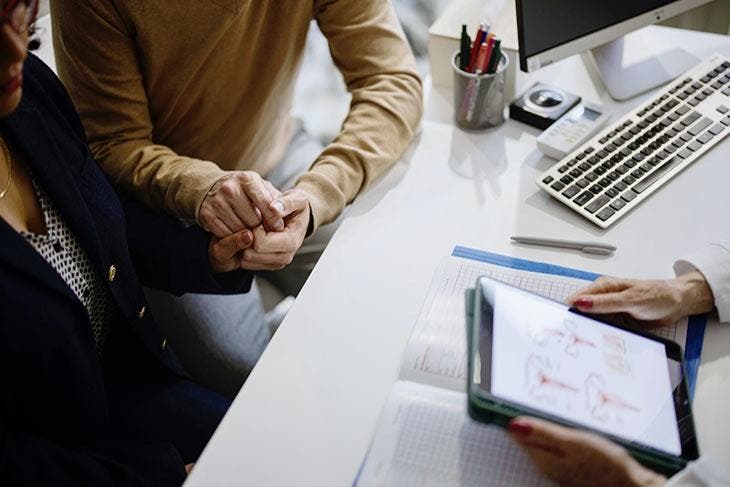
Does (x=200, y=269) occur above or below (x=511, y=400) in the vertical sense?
below

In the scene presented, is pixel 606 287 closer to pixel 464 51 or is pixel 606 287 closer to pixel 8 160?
pixel 464 51

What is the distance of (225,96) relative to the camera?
1.29 m

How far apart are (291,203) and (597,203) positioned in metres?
0.46

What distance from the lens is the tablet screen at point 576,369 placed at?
2.44ft

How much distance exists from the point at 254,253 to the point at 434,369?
0.37m

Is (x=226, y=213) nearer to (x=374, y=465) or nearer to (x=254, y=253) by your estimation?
(x=254, y=253)

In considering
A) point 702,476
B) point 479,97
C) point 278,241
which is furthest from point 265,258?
point 702,476

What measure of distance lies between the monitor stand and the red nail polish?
737mm

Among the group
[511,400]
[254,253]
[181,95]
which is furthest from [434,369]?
[181,95]

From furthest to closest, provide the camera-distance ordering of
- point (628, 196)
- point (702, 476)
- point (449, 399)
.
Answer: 1. point (628, 196)
2. point (449, 399)
3. point (702, 476)

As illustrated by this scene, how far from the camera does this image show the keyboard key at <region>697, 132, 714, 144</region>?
Result: 1089 millimetres

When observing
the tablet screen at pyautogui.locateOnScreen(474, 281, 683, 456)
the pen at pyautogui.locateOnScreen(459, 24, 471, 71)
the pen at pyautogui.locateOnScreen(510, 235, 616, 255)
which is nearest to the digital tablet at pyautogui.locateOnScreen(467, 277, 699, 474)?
the tablet screen at pyautogui.locateOnScreen(474, 281, 683, 456)

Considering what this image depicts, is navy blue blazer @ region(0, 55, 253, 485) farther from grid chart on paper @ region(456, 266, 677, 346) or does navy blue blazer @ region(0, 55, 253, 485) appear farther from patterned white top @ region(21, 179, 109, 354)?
grid chart on paper @ region(456, 266, 677, 346)

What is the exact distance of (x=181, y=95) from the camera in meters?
1.25
